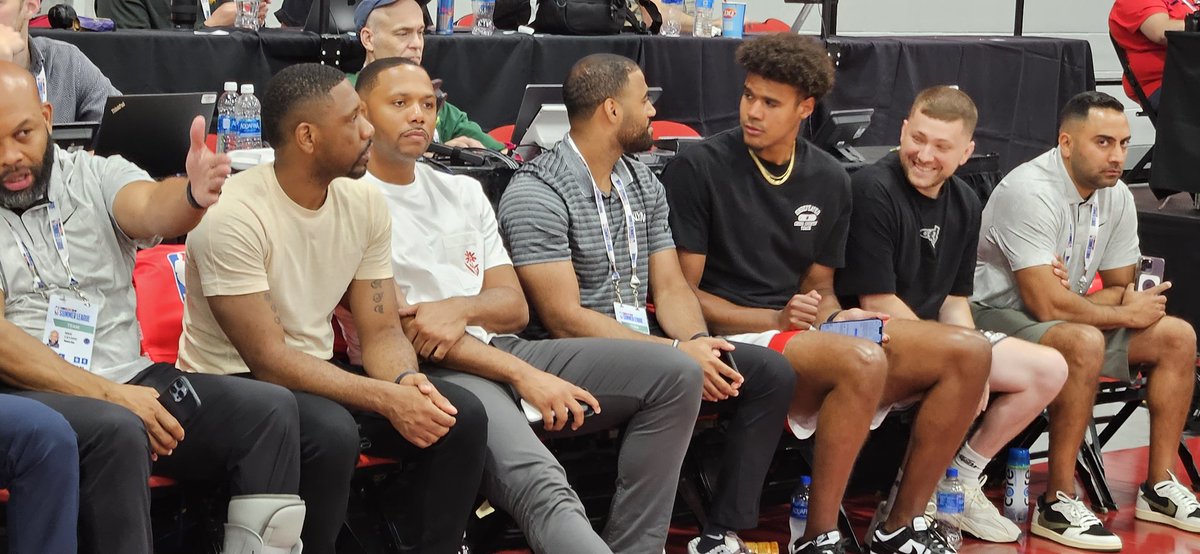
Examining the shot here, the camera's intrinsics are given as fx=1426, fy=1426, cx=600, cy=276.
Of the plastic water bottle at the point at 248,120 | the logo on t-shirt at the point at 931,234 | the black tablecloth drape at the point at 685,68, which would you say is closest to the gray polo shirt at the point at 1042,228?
the logo on t-shirt at the point at 931,234

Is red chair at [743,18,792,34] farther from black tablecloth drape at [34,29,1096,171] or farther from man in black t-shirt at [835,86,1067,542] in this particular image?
man in black t-shirt at [835,86,1067,542]

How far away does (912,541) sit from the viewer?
3.79 m

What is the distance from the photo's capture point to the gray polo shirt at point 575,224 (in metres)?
3.62

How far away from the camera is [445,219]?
3.51 m

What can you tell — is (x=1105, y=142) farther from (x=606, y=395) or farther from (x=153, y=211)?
(x=153, y=211)

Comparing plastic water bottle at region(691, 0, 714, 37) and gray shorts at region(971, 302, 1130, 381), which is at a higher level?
plastic water bottle at region(691, 0, 714, 37)

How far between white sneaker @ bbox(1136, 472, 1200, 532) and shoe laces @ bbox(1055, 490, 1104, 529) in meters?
0.27

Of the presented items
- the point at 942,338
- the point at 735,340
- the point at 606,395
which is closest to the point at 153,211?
the point at 606,395

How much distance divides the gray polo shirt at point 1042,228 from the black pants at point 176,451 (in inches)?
96.7

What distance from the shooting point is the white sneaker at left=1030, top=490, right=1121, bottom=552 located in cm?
403

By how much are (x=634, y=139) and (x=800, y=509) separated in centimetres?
108

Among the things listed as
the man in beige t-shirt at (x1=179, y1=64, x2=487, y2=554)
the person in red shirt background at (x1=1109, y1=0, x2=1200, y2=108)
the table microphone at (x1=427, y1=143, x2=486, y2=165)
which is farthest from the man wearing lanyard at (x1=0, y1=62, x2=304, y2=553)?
the person in red shirt background at (x1=1109, y1=0, x2=1200, y2=108)

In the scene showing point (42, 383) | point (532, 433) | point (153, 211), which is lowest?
point (532, 433)

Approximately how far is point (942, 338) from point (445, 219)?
1334mm
